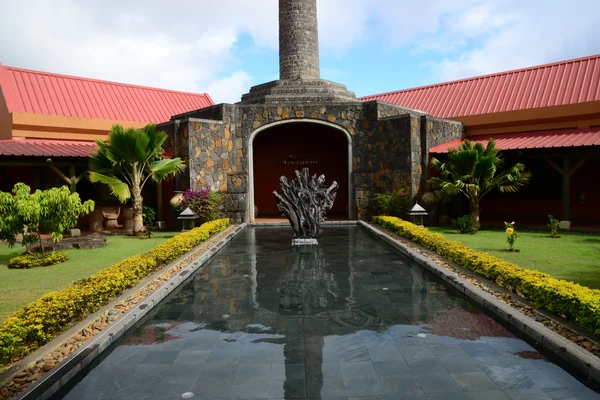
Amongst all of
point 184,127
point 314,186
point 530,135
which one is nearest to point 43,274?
point 314,186

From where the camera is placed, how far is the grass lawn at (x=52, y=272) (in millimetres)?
6307

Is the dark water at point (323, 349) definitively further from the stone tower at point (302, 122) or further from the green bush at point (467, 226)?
the stone tower at point (302, 122)

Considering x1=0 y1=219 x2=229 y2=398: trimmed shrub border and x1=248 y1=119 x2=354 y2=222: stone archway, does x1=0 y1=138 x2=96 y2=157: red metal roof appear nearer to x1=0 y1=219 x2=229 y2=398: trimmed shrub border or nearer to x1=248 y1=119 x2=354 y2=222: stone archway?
x1=248 y1=119 x2=354 y2=222: stone archway

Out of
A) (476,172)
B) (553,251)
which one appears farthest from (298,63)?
(553,251)

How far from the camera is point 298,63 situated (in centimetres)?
1778

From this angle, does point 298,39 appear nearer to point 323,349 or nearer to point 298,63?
point 298,63

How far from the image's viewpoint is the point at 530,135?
1662cm

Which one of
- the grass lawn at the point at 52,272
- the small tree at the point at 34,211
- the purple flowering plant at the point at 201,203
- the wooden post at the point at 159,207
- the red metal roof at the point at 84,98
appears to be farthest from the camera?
the red metal roof at the point at 84,98

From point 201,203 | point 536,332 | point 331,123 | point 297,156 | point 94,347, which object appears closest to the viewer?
point 94,347

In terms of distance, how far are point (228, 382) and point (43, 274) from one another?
5.88m

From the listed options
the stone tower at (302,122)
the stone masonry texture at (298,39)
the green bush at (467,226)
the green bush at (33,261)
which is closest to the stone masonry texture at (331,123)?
the stone tower at (302,122)

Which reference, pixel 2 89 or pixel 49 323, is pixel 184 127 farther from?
pixel 49 323

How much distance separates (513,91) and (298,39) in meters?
9.52

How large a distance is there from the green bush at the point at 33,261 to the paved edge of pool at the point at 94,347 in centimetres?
346
